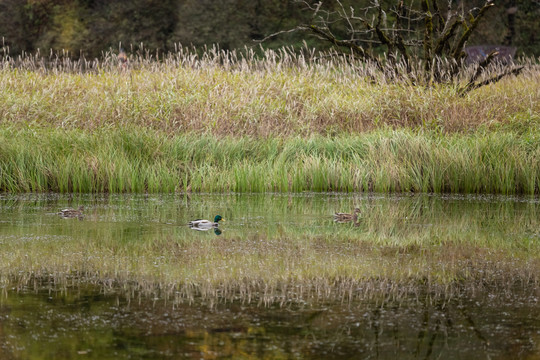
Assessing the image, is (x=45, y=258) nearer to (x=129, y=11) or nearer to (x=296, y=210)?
(x=296, y=210)

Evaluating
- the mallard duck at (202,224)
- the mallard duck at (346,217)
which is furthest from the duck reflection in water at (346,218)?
the mallard duck at (202,224)

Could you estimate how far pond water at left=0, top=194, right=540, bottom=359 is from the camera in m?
4.27

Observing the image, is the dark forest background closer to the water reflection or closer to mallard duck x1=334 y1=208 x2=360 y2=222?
mallard duck x1=334 y1=208 x2=360 y2=222

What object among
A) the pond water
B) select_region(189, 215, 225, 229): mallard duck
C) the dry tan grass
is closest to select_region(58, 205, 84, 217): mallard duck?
the pond water

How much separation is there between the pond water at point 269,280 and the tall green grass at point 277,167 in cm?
181

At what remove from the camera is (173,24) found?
95.5 ft

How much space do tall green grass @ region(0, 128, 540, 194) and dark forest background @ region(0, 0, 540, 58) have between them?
1497 centimetres

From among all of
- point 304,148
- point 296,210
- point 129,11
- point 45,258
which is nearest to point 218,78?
point 304,148

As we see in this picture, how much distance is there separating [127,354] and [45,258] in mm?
2648

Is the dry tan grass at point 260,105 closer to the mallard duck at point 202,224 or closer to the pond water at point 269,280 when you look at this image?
the pond water at point 269,280

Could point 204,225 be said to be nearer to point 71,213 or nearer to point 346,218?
point 346,218

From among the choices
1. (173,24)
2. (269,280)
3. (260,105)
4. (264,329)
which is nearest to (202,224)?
(269,280)

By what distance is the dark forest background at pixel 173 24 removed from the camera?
88.9 feet

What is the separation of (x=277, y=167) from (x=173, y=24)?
18498mm
